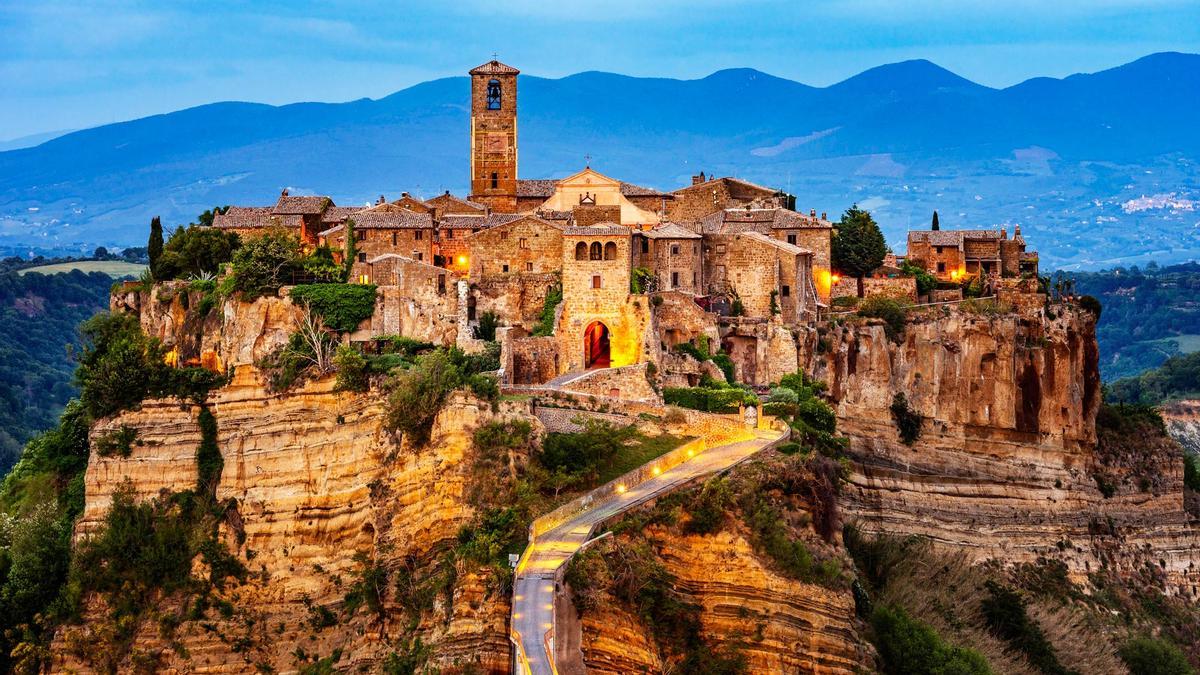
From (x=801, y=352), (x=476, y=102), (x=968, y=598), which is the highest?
(x=476, y=102)

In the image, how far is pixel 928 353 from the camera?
217 feet

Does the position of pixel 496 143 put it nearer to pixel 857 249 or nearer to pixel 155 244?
pixel 155 244

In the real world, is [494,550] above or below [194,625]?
above

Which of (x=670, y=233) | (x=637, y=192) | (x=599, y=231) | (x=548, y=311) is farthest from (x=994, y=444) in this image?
(x=548, y=311)

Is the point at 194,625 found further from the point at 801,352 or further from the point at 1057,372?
the point at 1057,372

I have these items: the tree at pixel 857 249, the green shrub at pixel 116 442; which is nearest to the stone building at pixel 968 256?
the tree at pixel 857 249

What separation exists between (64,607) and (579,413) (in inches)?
737

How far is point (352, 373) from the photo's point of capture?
175 feet

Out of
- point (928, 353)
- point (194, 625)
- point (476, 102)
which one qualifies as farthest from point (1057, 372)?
point (194, 625)

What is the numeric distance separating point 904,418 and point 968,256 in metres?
9.80

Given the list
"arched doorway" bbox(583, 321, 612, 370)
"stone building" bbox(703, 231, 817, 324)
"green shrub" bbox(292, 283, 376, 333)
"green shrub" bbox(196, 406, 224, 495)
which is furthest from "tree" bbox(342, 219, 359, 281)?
"stone building" bbox(703, 231, 817, 324)

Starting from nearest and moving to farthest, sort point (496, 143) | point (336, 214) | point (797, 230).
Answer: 1. point (797, 230)
2. point (336, 214)
3. point (496, 143)

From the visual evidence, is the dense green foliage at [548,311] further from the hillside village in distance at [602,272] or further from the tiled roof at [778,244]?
the tiled roof at [778,244]

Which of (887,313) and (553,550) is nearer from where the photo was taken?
(553,550)
